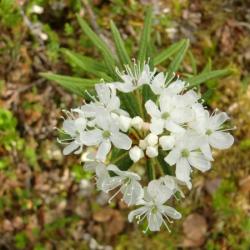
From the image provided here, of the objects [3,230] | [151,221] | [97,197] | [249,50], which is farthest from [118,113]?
[249,50]

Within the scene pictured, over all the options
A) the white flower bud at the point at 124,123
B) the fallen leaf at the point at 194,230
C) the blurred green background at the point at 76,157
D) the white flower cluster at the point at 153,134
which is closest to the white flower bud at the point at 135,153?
the white flower cluster at the point at 153,134

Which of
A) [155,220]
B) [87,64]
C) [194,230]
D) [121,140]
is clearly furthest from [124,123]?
[194,230]

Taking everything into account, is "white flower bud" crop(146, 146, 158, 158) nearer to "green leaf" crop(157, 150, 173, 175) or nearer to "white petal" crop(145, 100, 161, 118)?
"white petal" crop(145, 100, 161, 118)

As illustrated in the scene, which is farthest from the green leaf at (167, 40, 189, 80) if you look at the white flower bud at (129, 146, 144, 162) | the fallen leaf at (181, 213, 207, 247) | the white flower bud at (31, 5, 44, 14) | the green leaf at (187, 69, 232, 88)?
the white flower bud at (31, 5, 44, 14)

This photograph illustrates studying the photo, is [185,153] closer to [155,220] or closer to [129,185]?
[129,185]

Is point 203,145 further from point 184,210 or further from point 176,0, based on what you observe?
point 176,0

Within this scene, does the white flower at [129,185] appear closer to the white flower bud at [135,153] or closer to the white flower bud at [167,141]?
the white flower bud at [135,153]
